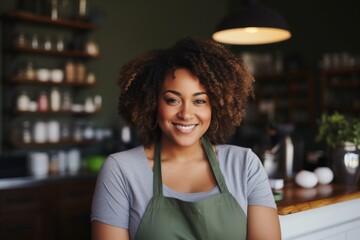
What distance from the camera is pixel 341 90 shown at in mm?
5172

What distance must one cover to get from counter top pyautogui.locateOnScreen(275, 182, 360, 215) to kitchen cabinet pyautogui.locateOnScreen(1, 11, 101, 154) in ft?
8.29

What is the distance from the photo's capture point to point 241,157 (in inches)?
62.6

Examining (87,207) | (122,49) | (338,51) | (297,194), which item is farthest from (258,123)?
(297,194)

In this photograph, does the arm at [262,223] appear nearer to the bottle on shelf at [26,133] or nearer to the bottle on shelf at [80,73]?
the bottle on shelf at [26,133]

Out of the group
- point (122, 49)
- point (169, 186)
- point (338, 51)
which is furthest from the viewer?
point (338, 51)

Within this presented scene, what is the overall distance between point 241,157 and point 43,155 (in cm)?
262

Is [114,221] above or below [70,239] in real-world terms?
above

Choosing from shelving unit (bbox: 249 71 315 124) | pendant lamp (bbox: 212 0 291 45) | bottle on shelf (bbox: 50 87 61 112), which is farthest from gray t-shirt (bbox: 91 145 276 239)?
shelving unit (bbox: 249 71 315 124)

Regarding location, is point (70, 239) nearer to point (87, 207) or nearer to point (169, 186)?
point (87, 207)

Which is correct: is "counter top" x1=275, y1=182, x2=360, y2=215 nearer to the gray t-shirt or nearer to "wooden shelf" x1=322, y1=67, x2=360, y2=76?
the gray t-shirt

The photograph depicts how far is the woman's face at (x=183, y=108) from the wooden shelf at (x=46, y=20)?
279cm

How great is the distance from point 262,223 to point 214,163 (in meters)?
0.27

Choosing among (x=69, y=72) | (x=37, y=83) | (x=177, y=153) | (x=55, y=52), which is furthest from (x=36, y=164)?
(x=177, y=153)

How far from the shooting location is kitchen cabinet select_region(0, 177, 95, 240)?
10.9 feet
